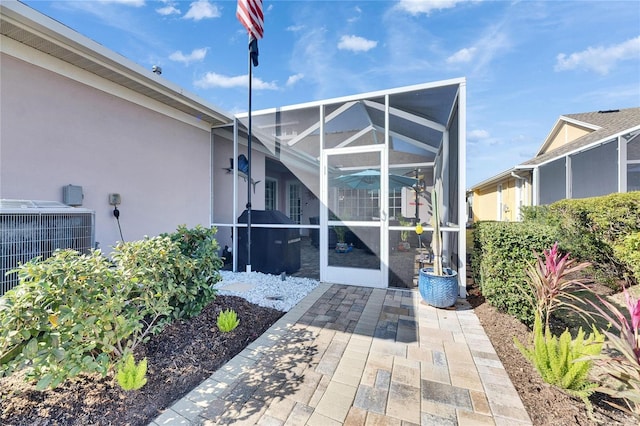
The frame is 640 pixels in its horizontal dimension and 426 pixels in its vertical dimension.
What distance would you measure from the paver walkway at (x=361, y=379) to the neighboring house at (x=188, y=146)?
5.62ft

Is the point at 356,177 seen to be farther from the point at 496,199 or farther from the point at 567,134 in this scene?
the point at 567,134

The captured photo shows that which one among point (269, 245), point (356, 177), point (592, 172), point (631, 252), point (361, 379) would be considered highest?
point (592, 172)

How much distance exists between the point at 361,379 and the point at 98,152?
4.95 m

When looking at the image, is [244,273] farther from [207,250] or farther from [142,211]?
[207,250]

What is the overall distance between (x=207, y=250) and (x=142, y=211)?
2705 millimetres

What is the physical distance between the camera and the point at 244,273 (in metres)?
5.60

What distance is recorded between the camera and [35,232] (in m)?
2.69

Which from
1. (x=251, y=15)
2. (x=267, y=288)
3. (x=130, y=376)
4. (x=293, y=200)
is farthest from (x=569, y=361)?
(x=293, y=200)

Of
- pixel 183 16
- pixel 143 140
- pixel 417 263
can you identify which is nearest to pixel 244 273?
pixel 143 140

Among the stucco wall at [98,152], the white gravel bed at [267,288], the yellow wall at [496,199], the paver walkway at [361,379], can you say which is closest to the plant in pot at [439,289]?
the paver walkway at [361,379]

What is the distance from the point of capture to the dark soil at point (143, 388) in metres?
1.72

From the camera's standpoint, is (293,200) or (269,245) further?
(293,200)

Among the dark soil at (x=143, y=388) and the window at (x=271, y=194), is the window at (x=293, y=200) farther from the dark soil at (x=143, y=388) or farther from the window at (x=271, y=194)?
the dark soil at (x=143, y=388)

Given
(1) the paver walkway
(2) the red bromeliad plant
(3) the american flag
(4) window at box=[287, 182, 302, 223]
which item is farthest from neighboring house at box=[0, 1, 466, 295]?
(4) window at box=[287, 182, 302, 223]
